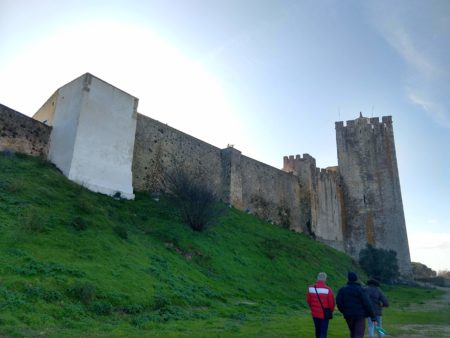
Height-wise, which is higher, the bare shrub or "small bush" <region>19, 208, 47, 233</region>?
the bare shrub

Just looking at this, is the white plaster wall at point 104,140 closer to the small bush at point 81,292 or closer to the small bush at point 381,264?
the small bush at point 81,292

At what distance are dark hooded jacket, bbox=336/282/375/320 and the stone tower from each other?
1196 inches

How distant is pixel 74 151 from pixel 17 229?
6.17 metres

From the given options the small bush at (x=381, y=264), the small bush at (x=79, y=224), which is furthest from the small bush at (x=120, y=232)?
the small bush at (x=381, y=264)

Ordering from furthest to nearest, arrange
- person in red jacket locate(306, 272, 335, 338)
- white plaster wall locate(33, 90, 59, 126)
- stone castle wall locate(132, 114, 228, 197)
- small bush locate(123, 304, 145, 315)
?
stone castle wall locate(132, 114, 228, 197), white plaster wall locate(33, 90, 59, 126), small bush locate(123, 304, 145, 315), person in red jacket locate(306, 272, 335, 338)

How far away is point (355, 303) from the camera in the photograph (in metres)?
5.91

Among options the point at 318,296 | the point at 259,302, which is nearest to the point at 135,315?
the point at 318,296

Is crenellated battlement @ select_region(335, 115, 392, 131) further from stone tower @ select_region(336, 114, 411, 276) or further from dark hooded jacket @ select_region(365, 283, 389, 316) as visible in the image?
dark hooded jacket @ select_region(365, 283, 389, 316)

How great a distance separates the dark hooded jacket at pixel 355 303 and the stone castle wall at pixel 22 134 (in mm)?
14155

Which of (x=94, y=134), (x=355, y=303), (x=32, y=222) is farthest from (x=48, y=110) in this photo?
(x=355, y=303)

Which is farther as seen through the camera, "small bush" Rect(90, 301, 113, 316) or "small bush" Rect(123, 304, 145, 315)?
"small bush" Rect(123, 304, 145, 315)

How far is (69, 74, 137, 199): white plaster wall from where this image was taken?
16188 mm

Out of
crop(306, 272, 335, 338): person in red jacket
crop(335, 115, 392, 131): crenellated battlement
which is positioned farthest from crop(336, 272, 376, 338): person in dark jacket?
crop(335, 115, 392, 131): crenellated battlement

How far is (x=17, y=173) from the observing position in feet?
45.6
